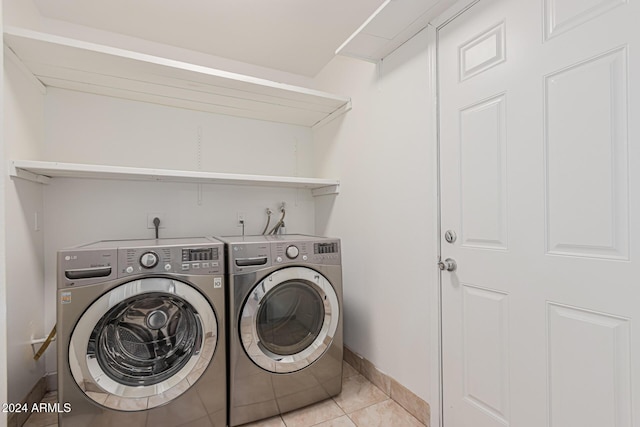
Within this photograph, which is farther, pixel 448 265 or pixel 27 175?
pixel 27 175

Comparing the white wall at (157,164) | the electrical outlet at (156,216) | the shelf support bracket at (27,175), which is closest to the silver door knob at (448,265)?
the white wall at (157,164)

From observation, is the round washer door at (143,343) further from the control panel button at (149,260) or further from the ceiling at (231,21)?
the ceiling at (231,21)

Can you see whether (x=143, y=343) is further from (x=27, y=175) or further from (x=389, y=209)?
(x=389, y=209)

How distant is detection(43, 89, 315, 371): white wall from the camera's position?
2.05 metres

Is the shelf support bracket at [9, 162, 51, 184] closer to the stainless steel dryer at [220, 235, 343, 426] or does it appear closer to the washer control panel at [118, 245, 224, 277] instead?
the washer control panel at [118, 245, 224, 277]

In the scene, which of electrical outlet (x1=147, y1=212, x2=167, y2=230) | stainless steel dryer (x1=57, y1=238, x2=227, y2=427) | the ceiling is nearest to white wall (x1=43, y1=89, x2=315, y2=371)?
electrical outlet (x1=147, y1=212, x2=167, y2=230)

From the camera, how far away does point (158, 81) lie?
77.0 inches

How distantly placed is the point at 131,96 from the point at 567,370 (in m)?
2.86

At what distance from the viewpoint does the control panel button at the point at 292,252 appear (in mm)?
1752

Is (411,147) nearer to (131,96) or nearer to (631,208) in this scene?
(631,208)

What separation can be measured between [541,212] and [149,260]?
170 centimetres

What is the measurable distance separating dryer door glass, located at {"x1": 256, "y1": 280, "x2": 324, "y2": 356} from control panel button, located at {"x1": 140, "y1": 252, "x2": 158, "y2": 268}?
59 cm

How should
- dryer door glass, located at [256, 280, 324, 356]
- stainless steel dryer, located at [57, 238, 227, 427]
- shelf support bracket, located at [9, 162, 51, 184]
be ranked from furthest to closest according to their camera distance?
dryer door glass, located at [256, 280, 324, 356]
shelf support bracket, located at [9, 162, 51, 184]
stainless steel dryer, located at [57, 238, 227, 427]

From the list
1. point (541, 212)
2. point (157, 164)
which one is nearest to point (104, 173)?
point (157, 164)
